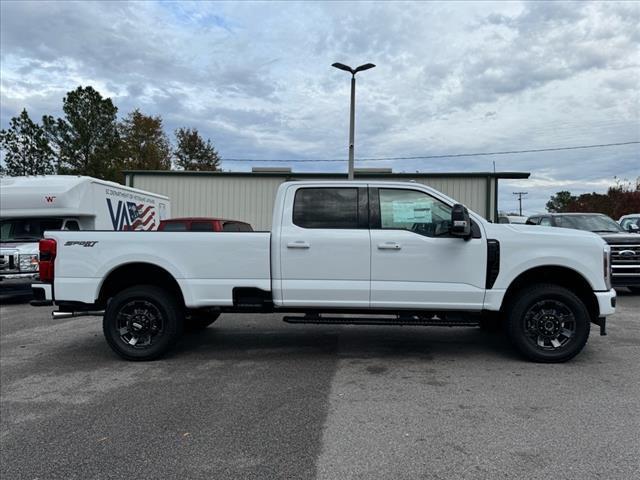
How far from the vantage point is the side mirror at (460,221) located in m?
5.17

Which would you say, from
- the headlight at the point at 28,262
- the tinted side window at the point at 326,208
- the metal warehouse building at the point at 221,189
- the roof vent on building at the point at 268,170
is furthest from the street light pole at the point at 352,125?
the tinted side window at the point at 326,208

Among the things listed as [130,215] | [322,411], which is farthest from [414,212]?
[130,215]

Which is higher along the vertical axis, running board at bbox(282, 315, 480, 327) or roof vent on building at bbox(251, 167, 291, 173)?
roof vent on building at bbox(251, 167, 291, 173)

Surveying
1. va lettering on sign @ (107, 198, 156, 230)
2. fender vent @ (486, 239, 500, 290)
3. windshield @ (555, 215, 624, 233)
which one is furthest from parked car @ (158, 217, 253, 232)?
fender vent @ (486, 239, 500, 290)

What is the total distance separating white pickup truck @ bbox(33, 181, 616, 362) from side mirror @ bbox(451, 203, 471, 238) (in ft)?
0.04

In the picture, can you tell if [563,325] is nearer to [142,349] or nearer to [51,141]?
[142,349]

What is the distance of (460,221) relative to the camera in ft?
16.9

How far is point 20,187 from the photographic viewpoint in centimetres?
1134

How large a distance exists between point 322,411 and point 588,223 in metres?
9.68

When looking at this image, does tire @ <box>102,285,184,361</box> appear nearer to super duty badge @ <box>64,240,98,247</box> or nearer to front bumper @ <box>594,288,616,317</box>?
super duty badge @ <box>64,240,98,247</box>

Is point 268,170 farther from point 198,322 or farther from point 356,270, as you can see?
point 356,270

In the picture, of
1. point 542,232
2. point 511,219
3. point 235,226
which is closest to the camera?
point 542,232

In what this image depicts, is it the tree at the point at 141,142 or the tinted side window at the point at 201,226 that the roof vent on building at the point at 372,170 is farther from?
the tree at the point at 141,142

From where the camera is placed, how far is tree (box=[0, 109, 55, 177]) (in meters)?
40.6
